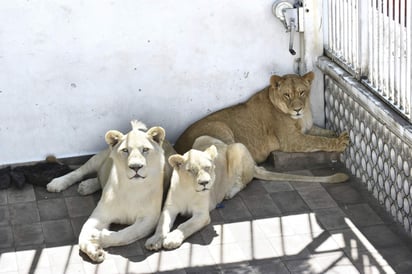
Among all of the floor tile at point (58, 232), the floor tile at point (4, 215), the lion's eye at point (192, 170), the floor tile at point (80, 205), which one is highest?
the lion's eye at point (192, 170)

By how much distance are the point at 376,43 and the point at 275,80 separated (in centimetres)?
110

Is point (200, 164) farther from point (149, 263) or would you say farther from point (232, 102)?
point (232, 102)

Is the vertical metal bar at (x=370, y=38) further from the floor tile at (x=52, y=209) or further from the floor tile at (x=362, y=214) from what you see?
the floor tile at (x=52, y=209)

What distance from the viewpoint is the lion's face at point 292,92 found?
922cm

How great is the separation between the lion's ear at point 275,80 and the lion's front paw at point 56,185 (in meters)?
1.99

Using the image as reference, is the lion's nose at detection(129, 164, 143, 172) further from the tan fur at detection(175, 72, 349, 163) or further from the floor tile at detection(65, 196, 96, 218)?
the tan fur at detection(175, 72, 349, 163)

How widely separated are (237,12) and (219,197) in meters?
1.73

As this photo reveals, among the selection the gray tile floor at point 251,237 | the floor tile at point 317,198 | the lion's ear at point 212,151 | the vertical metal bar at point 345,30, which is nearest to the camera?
the gray tile floor at point 251,237

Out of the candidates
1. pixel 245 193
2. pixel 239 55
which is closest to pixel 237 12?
pixel 239 55

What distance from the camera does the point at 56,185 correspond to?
354 inches

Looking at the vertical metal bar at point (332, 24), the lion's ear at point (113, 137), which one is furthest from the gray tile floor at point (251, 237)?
the vertical metal bar at point (332, 24)

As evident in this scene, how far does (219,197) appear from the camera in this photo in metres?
8.64

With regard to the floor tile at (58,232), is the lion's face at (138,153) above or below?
above

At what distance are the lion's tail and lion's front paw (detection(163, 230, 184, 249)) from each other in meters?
1.36
